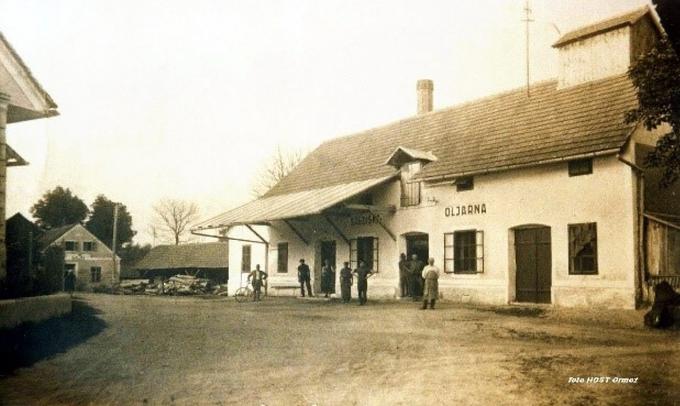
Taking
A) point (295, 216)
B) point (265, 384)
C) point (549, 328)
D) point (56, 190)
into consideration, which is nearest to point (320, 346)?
point (265, 384)

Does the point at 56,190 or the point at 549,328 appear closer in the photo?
the point at 549,328

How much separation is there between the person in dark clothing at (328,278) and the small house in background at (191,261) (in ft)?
75.7

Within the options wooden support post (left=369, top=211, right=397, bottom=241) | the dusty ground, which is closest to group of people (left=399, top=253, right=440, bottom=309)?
wooden support post (left=369, top=211, right=397, bottom=241)

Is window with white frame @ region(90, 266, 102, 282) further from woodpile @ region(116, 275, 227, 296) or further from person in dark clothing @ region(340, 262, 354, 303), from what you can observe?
person in dark clothing @ region(340, 262, 354, 303)

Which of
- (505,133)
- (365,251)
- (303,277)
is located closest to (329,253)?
(303,277)

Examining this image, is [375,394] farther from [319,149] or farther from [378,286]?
[319,149]

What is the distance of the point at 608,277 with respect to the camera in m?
14.3

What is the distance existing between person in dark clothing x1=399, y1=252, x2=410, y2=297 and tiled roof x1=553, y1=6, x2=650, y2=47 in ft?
27.5

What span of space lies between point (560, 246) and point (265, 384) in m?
10.8

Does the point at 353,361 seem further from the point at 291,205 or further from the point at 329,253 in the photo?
the point at 329,253

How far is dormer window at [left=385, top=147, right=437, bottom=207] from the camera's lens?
774 inches

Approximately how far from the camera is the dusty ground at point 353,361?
257 inches

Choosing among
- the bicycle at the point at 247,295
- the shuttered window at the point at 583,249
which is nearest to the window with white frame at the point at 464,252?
the shuttered window at the point at 583,249

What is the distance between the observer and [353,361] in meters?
8.40
